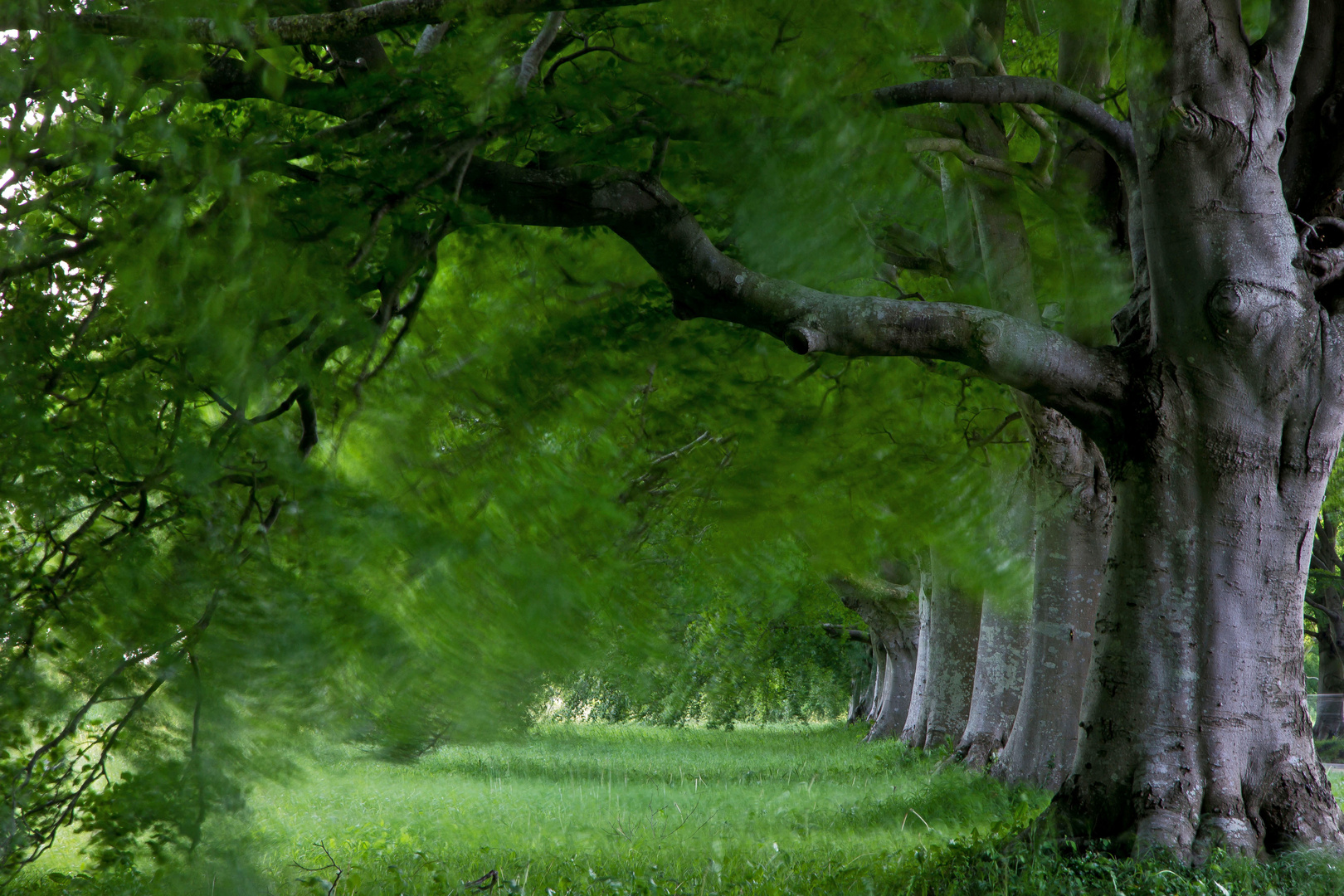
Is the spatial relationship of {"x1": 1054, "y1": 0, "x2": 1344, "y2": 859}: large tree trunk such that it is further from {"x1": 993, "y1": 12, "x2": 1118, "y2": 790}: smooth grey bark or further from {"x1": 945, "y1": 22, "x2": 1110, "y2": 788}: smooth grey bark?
{"x1": 993, "y1": 12, "x2": 1118, "y2": 790}: smooth grey bark

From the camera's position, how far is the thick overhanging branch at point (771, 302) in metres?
4.96

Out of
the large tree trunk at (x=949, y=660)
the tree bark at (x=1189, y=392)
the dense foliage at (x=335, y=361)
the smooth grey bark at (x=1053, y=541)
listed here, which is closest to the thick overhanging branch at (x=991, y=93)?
the tree bark at (x=1189, y=392)

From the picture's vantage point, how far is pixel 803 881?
5.23 m

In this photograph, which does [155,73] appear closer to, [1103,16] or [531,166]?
[531,166]

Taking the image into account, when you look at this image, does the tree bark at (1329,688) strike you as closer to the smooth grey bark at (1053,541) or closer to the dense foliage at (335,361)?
the smooth grey bark at (1053,541)

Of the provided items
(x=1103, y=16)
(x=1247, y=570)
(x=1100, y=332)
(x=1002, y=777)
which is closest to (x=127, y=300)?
(x=1247, y=570)

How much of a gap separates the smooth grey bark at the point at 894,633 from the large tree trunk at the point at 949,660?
5.09 m

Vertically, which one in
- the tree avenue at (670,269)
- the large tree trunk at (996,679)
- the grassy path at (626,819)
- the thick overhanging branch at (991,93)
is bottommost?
the grassy path at (626,819)

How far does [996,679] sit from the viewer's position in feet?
32.7

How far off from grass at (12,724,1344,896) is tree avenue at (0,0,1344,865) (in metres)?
0.40

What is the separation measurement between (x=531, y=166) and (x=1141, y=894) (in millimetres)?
4627

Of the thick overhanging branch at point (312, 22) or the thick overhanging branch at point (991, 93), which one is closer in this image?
the thick overhanging branch at point (312, 22)

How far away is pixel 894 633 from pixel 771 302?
17.9 m

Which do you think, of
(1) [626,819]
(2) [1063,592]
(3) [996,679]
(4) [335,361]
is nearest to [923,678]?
(3) [996,679]
